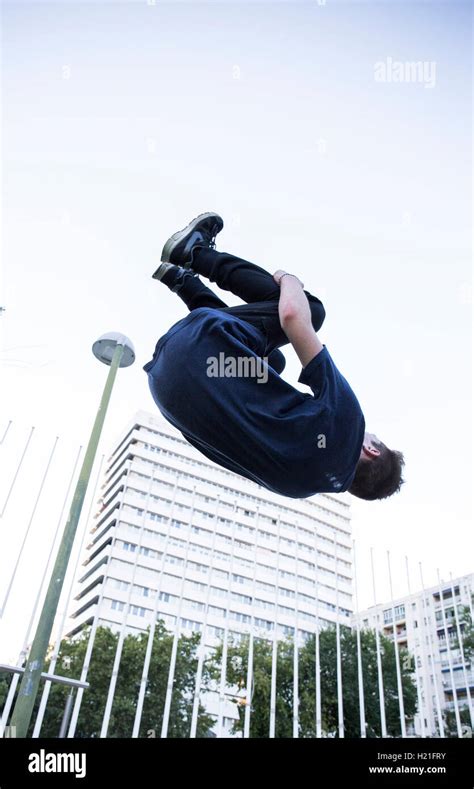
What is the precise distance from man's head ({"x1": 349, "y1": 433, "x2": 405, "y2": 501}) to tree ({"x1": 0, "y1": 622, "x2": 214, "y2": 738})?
2839cm

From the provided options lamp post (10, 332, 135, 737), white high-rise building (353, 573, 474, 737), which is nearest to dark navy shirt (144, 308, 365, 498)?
lamp post (10, 332, 135, 737)

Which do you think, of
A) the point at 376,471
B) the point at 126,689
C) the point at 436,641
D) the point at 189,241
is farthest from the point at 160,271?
the point at 436,641

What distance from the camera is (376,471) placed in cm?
244

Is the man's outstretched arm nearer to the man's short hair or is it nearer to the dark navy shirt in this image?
the dark navy shirt

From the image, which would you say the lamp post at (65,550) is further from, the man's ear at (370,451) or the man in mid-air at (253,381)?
the man's ear at (370,451)

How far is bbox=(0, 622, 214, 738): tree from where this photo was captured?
26.8 meters

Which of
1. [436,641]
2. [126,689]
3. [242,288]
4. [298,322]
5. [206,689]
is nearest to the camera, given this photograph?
[298,322]

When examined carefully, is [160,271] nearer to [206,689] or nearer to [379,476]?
[379,476]

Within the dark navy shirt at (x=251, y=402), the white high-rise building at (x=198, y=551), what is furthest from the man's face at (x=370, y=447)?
the white high-rise building at (x=198, y=551)

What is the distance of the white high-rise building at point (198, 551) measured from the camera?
55594 millimetres

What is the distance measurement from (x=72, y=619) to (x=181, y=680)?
40927mm

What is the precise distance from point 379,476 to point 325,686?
34558 millimetres
